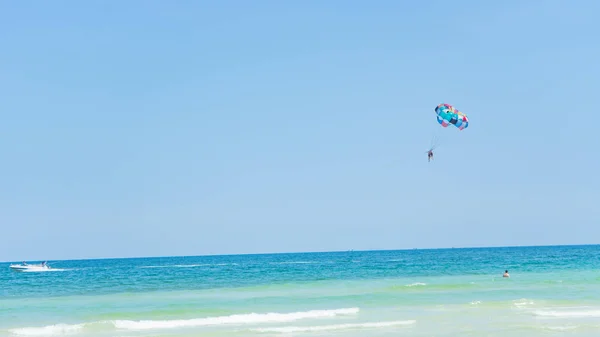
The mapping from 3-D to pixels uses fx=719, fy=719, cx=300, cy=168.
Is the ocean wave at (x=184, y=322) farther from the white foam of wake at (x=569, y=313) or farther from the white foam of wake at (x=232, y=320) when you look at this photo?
the white foam of wake at (x=569, y=313)

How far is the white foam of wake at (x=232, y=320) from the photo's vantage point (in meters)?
22.0

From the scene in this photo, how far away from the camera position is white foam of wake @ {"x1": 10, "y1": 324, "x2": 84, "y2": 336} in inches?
819

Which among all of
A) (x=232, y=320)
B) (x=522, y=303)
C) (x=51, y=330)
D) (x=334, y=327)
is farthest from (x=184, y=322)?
(x=522, y=303)

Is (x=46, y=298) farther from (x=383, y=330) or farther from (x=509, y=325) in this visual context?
(x=509, y=325)

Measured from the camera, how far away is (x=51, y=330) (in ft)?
69.8

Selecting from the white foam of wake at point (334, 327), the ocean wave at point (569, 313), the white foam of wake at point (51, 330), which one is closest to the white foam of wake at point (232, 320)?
the white foam of wake at point (51, 330)

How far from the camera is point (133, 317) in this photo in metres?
24.0

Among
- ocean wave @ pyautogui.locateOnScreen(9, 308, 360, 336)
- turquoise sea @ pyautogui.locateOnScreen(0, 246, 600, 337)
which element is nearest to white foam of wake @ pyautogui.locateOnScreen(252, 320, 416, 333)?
turquoise sea @ pyautogui.locateOnScreen(0, 246, 600, 337)

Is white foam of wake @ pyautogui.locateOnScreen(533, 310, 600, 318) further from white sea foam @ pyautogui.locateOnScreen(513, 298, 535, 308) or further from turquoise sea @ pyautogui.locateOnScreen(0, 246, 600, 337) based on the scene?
white sea foam @ pyautogui.locateOnScreen(513, 298, 535, 308)

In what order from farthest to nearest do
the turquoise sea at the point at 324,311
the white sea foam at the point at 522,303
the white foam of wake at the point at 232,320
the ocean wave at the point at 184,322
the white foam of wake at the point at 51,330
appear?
the white sea foam at the point at 522,303, the white foam of wake at the point at 232,320, the ocean wave at the point at 184,322, the white foam of wake at the point at 51,330, the turquoise sea at the point at 324,311

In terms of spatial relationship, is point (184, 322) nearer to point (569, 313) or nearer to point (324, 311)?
A: point (324, 311)

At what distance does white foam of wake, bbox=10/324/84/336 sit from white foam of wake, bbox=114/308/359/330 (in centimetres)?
126

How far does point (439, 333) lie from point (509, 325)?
250cm

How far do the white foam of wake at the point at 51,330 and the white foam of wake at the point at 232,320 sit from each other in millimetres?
1262
